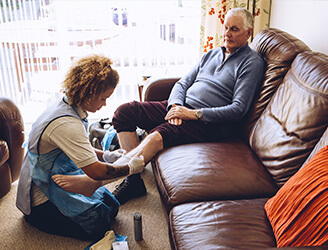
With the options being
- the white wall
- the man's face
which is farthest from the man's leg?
the white wall

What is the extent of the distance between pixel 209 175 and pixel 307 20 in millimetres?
1388

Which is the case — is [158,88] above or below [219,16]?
below

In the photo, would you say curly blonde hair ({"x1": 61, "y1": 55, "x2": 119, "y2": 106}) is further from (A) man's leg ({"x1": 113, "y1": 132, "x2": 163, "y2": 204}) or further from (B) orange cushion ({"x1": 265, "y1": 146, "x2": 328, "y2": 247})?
(B) orange cushion ({"x1": 265, "y1": 146, "x2": 328, "y2": 247})

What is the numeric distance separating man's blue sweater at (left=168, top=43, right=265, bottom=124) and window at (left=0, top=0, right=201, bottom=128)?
0.76 metres

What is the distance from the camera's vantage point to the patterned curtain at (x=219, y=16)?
9.41ft

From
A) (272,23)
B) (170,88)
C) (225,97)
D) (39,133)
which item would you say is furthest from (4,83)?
(272,23)

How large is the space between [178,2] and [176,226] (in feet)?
8.70

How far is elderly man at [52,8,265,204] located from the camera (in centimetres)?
205

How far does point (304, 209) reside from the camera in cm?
116

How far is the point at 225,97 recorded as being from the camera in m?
2.20

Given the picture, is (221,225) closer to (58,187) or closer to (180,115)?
(58,187)

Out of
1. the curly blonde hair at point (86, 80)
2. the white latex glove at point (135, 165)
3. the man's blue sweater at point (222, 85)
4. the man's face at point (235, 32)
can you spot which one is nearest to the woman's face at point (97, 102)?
the curly blonde hair at point (86, 80)

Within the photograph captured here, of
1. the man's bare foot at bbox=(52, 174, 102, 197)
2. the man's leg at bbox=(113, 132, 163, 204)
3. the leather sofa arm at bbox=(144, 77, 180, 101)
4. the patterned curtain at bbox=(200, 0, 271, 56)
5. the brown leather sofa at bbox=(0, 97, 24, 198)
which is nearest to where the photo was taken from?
the man's bare foot at bbox=(52, 174, 102, 197)

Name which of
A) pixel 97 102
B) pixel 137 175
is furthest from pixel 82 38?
pixel 97 102
